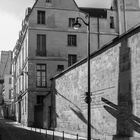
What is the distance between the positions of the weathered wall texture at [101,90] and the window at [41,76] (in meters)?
11.6

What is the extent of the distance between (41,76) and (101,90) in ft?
69.3

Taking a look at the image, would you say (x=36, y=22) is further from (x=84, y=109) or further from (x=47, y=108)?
(x=84, y=109)

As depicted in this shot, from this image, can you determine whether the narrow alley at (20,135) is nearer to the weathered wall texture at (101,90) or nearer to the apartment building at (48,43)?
the weathered wall texture at (101,90)

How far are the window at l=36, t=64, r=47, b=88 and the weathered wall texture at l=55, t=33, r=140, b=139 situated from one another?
11.6m

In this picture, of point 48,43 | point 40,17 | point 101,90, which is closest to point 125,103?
point 101,90

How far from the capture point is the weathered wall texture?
14.5m

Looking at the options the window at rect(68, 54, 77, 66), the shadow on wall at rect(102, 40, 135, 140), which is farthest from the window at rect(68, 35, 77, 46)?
the shadow on wall at rect(102, 40, 135, 140)

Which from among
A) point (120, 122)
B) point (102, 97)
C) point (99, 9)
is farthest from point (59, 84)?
point (99, 9)

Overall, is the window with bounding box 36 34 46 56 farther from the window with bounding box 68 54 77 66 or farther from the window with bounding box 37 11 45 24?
the window with bounding box 68 54 77 66

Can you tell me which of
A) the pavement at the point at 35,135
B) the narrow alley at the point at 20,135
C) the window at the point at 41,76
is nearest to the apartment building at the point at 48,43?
the window at the point at 41,76

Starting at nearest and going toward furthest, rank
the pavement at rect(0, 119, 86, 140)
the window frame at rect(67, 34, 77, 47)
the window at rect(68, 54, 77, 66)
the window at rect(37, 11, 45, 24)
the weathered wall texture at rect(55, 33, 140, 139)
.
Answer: the weathered wall texture at rect(55, 33, 140, 139), the pavement at rect(0, 119, 86, 140), the window at rect(37, 11, 45, 24), the window at rect(68, 54, 77, 66), the window frame at rect(67, 34, 77, 47)

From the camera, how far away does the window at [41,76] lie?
3849 centimetres

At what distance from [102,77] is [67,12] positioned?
2353cm

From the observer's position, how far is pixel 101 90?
1811cm
